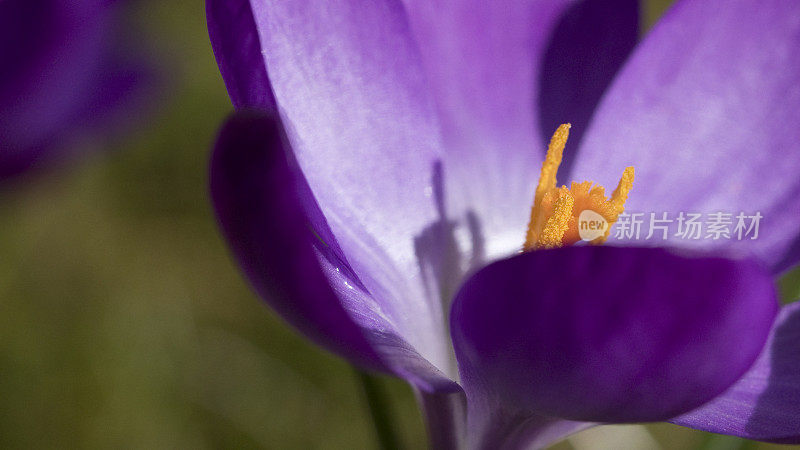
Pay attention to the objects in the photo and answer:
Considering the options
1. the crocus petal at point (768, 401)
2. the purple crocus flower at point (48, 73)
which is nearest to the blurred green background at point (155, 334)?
the purple crocus flower at point (48, 73)

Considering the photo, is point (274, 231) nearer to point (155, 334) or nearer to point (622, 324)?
point (622, 324)

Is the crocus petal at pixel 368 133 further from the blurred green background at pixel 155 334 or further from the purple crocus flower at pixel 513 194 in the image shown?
the blurred green background at pixel 155 334

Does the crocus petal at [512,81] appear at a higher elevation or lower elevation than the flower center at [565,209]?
higher

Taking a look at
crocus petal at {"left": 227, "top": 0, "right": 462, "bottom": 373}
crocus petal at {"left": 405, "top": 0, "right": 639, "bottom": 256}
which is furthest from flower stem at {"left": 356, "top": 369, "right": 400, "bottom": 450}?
crocus petal at {"left": 405, "top": 0, "right": 639, "bottom": 256}

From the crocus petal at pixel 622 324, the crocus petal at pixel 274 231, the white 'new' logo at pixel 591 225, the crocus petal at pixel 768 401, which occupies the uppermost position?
the crocus petal at pixel 274 231

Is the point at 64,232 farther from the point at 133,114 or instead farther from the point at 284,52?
the point at 284,52

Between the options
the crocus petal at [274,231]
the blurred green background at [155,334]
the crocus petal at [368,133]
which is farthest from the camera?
the blurred green background at [155,334]

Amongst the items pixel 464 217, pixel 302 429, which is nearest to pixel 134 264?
pixel 302 429
